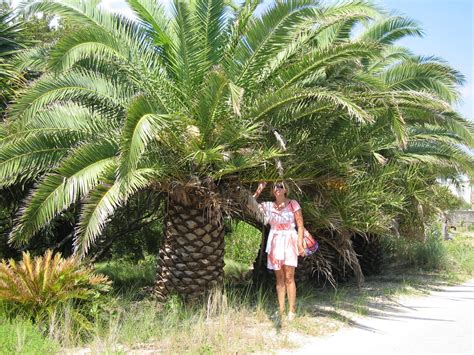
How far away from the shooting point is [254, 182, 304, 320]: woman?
25.0 ft

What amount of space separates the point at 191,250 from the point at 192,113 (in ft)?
6.57

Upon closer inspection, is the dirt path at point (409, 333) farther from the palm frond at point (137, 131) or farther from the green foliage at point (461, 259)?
the green foliage at point (461, 259)

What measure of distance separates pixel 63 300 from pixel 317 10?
5.20 meters

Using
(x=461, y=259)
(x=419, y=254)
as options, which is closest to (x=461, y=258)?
(x=461, y=259)

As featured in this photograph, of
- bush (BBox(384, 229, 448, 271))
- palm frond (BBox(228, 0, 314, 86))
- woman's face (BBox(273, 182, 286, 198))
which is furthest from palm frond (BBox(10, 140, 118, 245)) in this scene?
bush (BBox(384, 229, 448, 271))

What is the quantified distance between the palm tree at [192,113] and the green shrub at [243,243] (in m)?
7.28

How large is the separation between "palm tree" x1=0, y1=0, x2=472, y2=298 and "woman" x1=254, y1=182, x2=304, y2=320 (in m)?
0.32

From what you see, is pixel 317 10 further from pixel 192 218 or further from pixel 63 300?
pixel 63 300

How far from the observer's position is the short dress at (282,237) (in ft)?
25.1

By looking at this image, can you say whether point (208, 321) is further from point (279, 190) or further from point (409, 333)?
point (409, 333)

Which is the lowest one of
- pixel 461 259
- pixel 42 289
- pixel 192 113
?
pixel 42 289

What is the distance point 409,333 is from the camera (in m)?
7.13

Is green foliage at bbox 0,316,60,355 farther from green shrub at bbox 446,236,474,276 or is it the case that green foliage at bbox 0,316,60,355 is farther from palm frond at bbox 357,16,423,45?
green shrub at bbox 446,236,474,276

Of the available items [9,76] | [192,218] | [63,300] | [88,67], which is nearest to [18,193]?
[9,76]
